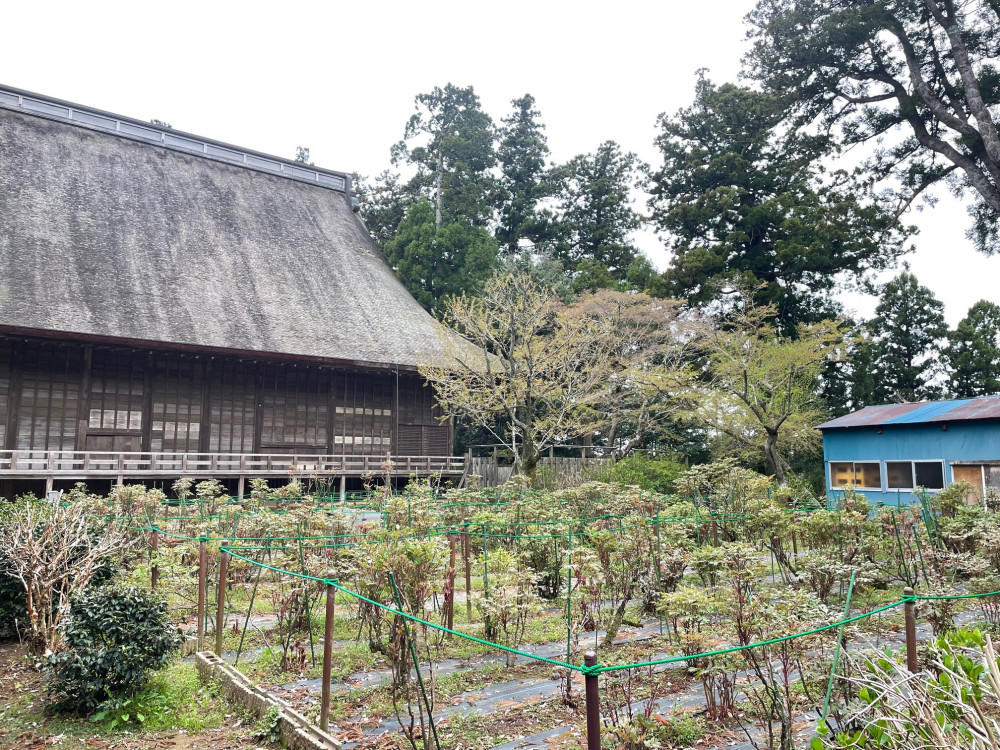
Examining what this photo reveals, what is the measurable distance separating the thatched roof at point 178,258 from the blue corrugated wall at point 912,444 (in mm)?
12074

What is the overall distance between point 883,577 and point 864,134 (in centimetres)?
1892

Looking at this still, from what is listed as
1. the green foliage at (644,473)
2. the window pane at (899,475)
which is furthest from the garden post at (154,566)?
the window pane at (899,475)

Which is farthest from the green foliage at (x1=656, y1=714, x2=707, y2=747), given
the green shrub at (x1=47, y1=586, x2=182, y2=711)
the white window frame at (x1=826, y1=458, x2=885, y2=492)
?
the white window frame at (x1=826, y1=458, x2=885, y2=492)

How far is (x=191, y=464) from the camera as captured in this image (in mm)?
17734

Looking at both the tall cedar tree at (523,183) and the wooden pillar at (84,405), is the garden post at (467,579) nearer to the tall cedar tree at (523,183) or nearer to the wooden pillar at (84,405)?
the wooden pillar at (84,405)

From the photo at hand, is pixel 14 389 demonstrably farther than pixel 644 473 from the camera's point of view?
No

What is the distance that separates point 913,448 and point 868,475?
1611 millimetres

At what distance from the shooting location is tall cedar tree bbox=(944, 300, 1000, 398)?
92.4 feet

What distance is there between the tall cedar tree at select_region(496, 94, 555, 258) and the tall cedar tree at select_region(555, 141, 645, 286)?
3.33 feet

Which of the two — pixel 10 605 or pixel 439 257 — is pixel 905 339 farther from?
pixel 10 605

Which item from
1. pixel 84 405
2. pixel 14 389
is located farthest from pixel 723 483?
pixel 14 389

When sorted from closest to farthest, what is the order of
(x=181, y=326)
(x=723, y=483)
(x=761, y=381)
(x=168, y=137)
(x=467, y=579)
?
(x=467, y=579) < (x=723, y=483) < (x=181, y=326) < (x=761, y=381) < (x=168, y=137)

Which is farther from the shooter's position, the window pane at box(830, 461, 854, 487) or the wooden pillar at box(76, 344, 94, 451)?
the window pane at box(830, 461, 854, 487)

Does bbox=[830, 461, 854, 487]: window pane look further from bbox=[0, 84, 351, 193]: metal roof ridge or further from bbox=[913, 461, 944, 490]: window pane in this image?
bbox=[0, 84, 351, 193]: metal roof ridge
